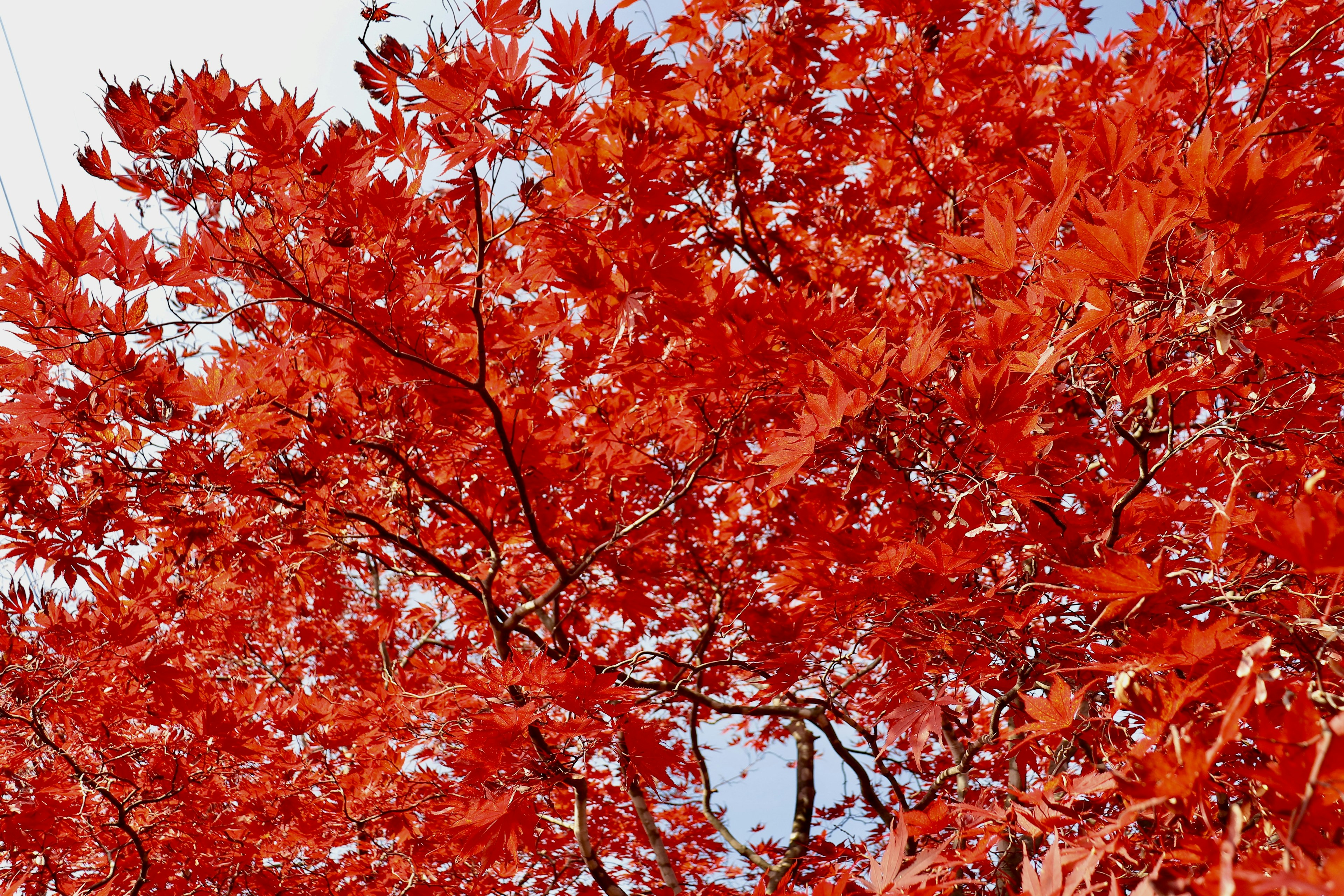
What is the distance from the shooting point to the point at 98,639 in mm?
3379

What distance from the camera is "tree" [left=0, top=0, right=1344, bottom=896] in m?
1.64

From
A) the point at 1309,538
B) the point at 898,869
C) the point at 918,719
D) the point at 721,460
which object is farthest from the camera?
the point at 721,460

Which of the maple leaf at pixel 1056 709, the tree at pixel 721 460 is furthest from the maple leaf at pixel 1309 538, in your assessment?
the maple leaf at pixel 1056 709

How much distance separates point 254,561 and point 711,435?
210cm

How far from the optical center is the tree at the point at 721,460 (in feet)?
5.38

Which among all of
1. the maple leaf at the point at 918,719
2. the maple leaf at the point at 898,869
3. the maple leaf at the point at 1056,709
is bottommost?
the maple leaf at the point at 898,869

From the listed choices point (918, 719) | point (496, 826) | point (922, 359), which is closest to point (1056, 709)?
point (918, 719)

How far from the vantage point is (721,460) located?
3.45 m

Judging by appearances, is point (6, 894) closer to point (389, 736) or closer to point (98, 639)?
point (98, 639)

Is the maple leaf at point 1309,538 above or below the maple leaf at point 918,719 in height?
below

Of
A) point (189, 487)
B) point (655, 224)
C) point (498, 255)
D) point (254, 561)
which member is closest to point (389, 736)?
point (254, 561)

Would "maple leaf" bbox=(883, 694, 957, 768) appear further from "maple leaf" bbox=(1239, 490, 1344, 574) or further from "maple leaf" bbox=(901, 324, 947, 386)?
"maple leaf" bbox=(1239, 490, 1344, 574)

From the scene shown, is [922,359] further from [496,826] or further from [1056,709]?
[496,826]

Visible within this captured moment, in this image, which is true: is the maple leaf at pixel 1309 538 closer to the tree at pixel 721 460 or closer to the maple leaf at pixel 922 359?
the tree at pixel 721 460
